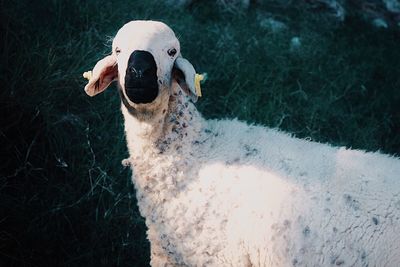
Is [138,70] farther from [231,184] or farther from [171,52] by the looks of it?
[231,184]

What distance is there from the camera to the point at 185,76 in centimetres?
231

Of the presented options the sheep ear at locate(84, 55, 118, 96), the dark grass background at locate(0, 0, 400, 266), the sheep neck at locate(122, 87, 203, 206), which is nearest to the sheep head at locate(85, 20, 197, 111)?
the sheep ear at locate(84, 55, 118, 96)

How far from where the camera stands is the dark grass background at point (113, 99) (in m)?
3.10

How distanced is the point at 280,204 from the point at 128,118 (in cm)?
95

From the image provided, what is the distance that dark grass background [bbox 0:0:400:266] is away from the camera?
310 cm

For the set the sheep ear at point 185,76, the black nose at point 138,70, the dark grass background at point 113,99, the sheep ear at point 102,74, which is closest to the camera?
the black nose at point 138,70

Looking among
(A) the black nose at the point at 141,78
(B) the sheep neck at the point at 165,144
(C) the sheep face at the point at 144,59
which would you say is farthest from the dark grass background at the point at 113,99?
(A) the black nose at the point at 141,78

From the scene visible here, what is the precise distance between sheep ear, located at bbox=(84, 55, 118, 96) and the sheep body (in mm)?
247

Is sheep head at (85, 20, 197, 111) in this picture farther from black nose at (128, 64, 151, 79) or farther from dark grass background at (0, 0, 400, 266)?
dark grass background at (0, 0, 400, 266)

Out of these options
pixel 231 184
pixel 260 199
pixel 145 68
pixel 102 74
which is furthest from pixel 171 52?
pixel 260 199

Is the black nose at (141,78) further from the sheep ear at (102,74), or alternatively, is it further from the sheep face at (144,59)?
the sheep ear at (102,74)

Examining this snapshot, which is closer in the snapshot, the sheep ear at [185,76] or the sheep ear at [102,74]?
the sheep ear at [185,76]

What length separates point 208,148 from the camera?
2535mm

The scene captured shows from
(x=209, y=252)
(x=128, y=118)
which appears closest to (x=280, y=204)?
(x=209, y=252)
